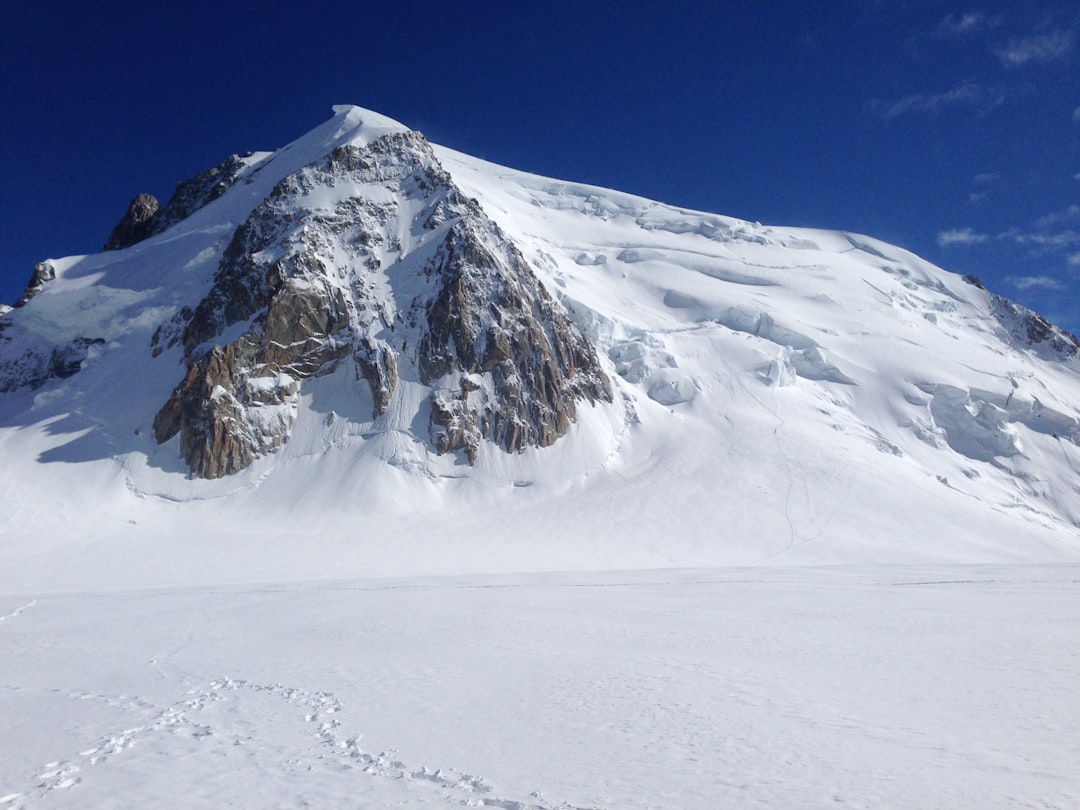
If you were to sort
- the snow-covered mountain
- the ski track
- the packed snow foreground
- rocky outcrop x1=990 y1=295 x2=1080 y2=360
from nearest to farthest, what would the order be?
1. the packed snow foreground
2. the ski track
3. the snow-covered mountain
4. rocky outcrop x1=990 y1=295 x2=1080 y2=360

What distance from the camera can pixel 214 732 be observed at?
10.4 meters

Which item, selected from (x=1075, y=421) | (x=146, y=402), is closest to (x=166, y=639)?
(x=146, y=402)

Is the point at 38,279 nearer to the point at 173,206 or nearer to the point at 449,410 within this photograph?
the point at 173,206

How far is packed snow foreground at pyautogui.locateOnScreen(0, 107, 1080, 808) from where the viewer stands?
938cm

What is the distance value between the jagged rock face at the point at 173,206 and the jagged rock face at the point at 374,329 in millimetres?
27989

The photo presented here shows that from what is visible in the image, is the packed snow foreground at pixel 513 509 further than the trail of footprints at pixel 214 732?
Yes

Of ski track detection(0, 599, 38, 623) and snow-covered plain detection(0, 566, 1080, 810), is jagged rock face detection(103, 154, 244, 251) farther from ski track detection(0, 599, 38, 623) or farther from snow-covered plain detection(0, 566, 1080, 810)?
snow-covered plain detection(0, 566, 1080, 810)

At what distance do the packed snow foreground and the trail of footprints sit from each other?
8cm

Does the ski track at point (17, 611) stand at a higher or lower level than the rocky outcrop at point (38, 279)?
lower

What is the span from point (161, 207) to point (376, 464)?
6561 cm

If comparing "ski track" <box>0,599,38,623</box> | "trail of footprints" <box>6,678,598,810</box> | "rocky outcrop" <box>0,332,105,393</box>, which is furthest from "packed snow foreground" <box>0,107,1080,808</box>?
"ski track" <box>0,599,38,623</box>

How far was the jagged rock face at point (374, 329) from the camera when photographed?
50000 millimetres

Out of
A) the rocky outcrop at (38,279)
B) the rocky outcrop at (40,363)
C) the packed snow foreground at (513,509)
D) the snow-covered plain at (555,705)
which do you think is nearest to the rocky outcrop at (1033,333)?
the packed snow foreground at (513,509)

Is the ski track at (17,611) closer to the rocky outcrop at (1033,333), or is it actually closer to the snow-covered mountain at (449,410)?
the snow-covered mountain at (449,410)
